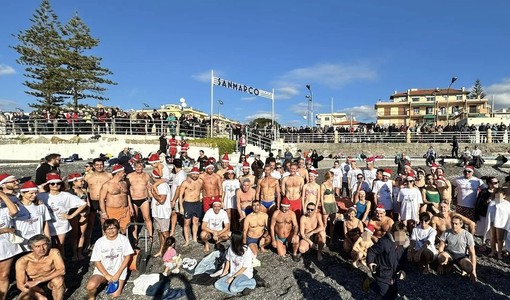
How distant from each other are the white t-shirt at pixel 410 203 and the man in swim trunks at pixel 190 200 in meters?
4.38

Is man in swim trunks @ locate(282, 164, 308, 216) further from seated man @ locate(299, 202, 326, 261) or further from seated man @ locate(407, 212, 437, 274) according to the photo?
seated man @ locate(407, 212, 437, 274)

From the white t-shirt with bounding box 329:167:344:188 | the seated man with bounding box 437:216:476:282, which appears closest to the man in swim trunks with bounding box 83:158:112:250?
the seated man with bounding box 437:216:476:282

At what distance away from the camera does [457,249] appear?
17.7 ft

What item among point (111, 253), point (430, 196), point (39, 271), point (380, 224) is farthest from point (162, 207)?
point (430, 196)

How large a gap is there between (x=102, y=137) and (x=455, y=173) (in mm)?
19301

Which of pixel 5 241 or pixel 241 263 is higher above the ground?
pixel 5 241

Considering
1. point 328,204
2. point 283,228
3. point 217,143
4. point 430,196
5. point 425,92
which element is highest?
point 425,92

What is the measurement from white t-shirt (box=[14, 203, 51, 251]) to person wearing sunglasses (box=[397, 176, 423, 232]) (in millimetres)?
6605

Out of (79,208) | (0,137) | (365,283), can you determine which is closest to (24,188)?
(79,208)

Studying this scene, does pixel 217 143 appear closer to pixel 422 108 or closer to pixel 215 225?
pixel 215 225

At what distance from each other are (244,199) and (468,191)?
15.7ft

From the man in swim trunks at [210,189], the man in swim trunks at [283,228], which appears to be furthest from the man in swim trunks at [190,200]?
the man in swim trunks at [283,228]

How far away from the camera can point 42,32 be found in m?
25.8

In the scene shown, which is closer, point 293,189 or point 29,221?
point 29,221
